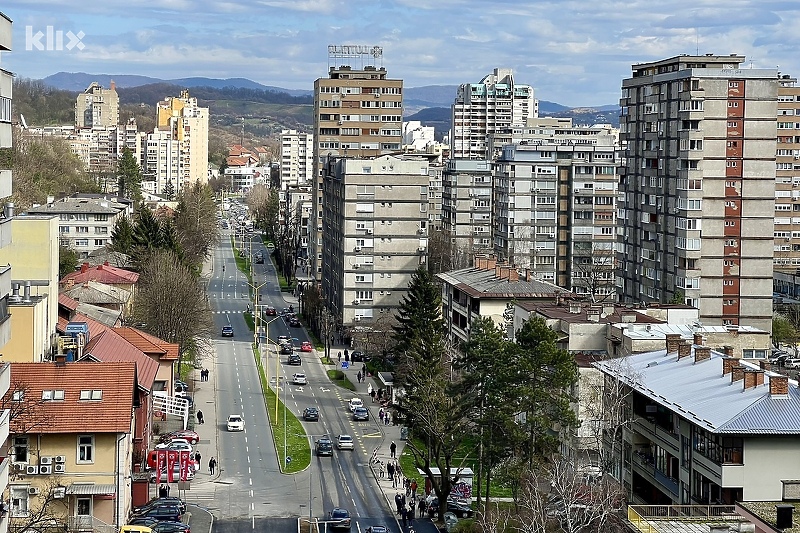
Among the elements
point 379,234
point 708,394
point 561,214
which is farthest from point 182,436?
point 561,214

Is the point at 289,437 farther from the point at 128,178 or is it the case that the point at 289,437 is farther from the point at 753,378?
the point at 128,178

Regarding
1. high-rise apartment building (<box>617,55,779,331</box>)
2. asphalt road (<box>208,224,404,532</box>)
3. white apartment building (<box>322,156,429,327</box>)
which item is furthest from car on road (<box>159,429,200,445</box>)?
white apartment building (<box>322,156,429,327</box>)

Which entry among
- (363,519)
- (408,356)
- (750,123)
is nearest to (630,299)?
(750,123)

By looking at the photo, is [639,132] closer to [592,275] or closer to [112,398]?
[592,275]

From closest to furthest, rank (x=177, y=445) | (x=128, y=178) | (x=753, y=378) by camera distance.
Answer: (x=753, y=378) → (x=177, y=445) → (x=128, y=178)

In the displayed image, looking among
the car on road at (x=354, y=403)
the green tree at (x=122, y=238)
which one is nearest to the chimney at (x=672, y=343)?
the car on road at (x=354, y=403)

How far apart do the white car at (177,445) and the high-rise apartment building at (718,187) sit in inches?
1180

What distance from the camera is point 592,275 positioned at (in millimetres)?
106000

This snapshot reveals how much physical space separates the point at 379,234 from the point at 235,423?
1306 inches

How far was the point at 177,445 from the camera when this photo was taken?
61.8 m

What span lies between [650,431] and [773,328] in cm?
4627

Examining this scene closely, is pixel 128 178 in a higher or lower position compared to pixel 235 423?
higher

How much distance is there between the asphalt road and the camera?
54.5 metres

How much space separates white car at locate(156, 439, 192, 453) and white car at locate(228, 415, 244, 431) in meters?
6.33
